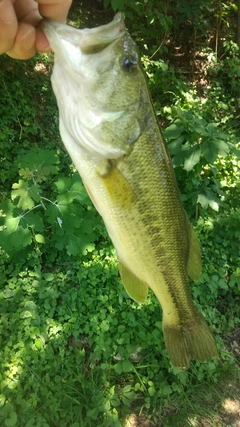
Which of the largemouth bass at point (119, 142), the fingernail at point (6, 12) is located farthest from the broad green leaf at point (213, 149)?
the fingernail at point (6, 12)

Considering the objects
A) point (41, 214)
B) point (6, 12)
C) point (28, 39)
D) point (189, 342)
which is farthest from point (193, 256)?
point (41, 214)

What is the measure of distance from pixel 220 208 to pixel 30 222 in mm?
2331

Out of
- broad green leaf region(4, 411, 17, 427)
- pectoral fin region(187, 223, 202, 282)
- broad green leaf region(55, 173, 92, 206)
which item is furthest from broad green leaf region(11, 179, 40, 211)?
pectoral fin region(187, 223, 202, 282)

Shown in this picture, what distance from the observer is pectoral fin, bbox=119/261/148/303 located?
1.81 meters

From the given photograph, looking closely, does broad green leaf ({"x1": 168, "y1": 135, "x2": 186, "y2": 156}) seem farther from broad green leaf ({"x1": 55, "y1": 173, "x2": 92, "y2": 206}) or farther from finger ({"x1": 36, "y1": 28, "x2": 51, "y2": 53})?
finger ({"x1": 36, "y1": 28, "x2": 51, "y2": 53})

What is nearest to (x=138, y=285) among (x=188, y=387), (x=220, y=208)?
(x=188, y=387)

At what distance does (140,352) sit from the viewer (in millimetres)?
3352

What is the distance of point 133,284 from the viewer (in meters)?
1.84

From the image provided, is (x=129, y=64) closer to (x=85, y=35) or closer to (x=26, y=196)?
(x=85, y=35)

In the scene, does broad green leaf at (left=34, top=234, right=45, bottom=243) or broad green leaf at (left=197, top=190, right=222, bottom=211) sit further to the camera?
broad green leaf at (left=197, top=190, right=222, bottom=211)

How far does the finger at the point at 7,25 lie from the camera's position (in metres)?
1.45

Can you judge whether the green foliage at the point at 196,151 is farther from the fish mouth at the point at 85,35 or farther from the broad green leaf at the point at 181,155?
the fish mouth at the point at 85,35


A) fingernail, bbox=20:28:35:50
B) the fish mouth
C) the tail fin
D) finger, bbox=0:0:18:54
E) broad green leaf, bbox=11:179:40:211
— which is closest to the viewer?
the fish mouth

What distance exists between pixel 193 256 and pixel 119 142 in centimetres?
75
